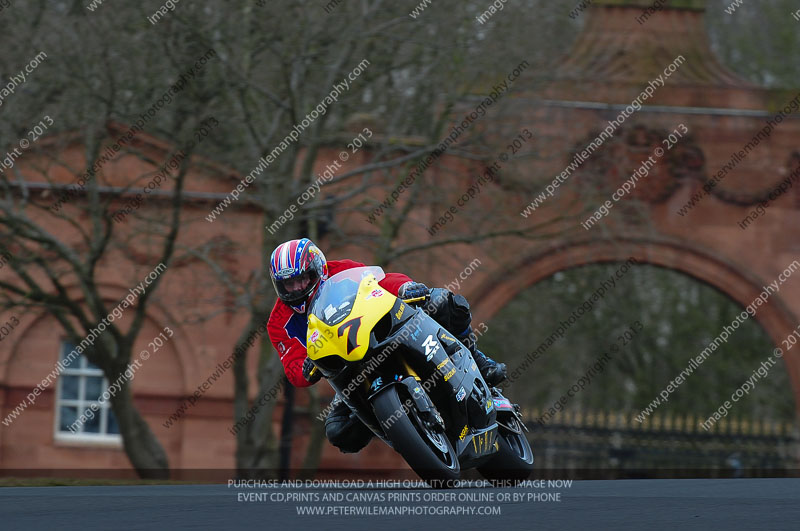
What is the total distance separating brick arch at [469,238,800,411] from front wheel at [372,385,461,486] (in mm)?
13907

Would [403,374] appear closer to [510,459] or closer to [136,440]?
[510,459]

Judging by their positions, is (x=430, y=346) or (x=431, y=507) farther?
(x=430, y=346)

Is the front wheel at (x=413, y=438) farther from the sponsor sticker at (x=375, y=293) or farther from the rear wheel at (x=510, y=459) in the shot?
the rear wheel at (x=510, y=459)

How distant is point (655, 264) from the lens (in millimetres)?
21656

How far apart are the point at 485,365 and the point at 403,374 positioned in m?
1.25

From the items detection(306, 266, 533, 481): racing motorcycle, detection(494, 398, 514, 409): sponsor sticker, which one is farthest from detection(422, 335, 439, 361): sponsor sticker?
detection(494, 398, 514, 409): sponsor sticker

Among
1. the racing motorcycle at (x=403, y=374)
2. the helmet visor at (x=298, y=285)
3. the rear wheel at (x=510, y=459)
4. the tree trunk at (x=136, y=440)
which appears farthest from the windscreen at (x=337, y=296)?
the tree trunk at (x=136, y=440)

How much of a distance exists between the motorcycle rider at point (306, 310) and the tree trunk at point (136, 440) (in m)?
9.14

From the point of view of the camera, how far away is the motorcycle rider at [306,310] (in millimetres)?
7250

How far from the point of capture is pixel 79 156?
748 inches

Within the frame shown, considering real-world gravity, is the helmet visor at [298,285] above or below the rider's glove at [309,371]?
above

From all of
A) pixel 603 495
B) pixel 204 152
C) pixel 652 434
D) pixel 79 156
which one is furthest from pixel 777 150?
pixel 603 495

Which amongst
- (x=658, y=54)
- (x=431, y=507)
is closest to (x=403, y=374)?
(x=431, y=507)

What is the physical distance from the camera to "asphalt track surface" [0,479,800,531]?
5.61 metres
